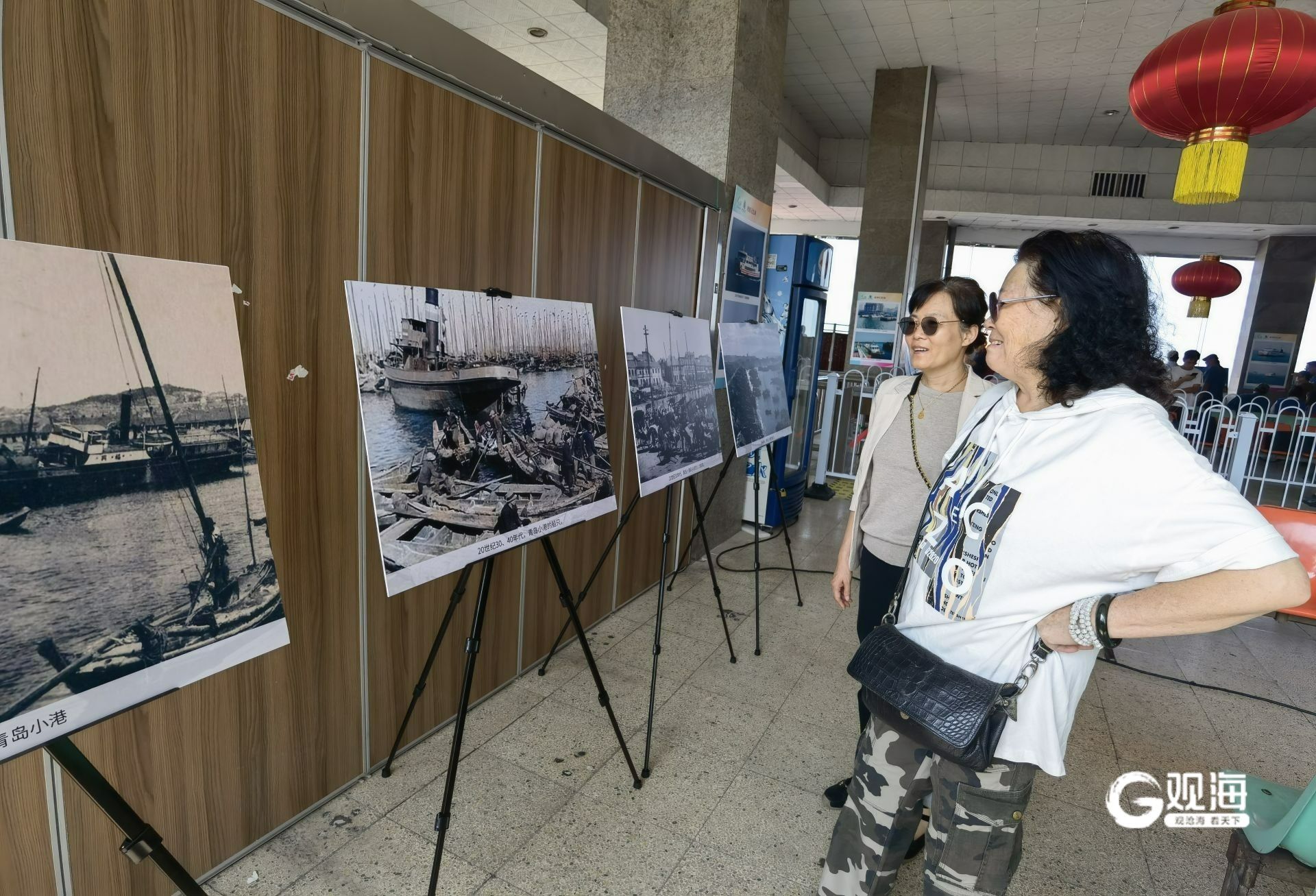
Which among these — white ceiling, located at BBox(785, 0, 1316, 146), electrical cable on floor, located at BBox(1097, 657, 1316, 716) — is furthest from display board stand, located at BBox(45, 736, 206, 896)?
white ceiling, located at BBox(785, 0, 1316, 146)

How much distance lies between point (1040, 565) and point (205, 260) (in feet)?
6.05

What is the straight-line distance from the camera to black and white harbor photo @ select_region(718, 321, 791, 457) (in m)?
3.01

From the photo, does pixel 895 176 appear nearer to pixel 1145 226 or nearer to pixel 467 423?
pixel 1145 226

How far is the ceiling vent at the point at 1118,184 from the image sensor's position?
33.1 ft

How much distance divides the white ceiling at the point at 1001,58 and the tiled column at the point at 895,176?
0.24m

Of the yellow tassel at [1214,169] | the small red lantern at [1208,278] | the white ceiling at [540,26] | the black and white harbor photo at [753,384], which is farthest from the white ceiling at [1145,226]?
the black and white harbor photo at [753,384]

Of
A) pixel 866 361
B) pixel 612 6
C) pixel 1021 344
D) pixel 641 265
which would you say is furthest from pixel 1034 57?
pixel 1021 344

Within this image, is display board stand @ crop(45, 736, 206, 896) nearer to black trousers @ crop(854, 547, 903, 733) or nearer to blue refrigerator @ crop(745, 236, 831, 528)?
black trousers @ crop(854, 547, 903, 733)

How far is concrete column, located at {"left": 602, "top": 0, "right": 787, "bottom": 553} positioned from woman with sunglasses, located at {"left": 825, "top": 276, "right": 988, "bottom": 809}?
1.89 metres

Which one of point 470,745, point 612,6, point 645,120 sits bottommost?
point 470,745

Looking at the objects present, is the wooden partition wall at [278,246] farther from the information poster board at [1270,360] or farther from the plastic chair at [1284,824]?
the information poster board at [1270,360]

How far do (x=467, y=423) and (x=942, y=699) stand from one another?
116cm

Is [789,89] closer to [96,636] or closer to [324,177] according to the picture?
[324,177]

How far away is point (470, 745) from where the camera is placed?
2.39 m
